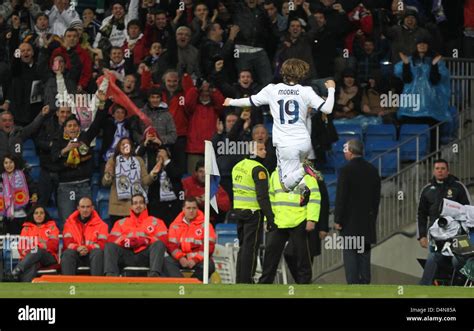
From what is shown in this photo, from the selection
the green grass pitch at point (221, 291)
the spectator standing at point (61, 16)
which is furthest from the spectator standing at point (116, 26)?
the green grass pitch at point (221, 291)

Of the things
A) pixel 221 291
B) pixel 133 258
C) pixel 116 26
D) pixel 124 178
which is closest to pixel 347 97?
pixel 116 26

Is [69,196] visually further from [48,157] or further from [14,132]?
[14,132]

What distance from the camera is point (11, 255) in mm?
24062

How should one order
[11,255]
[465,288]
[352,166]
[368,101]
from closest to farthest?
[465,288]
[352,166]
[11,255]
[368,101]

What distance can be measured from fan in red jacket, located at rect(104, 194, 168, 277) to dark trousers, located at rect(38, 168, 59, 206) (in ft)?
8.98

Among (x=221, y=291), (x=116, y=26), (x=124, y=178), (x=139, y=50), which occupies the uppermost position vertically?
(x=116, y=26)

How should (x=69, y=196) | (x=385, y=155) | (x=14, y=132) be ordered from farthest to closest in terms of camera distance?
(x=385, y=155), (x=14, y=132), (x=69, y=196)

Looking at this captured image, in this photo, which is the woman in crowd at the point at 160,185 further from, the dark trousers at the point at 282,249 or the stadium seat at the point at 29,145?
the dark trousers at the point at 282,249

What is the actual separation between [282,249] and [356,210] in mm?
1731

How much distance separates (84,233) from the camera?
22984 mm

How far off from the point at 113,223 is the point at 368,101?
4.80 meters

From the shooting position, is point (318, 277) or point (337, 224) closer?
point (337, 224)
